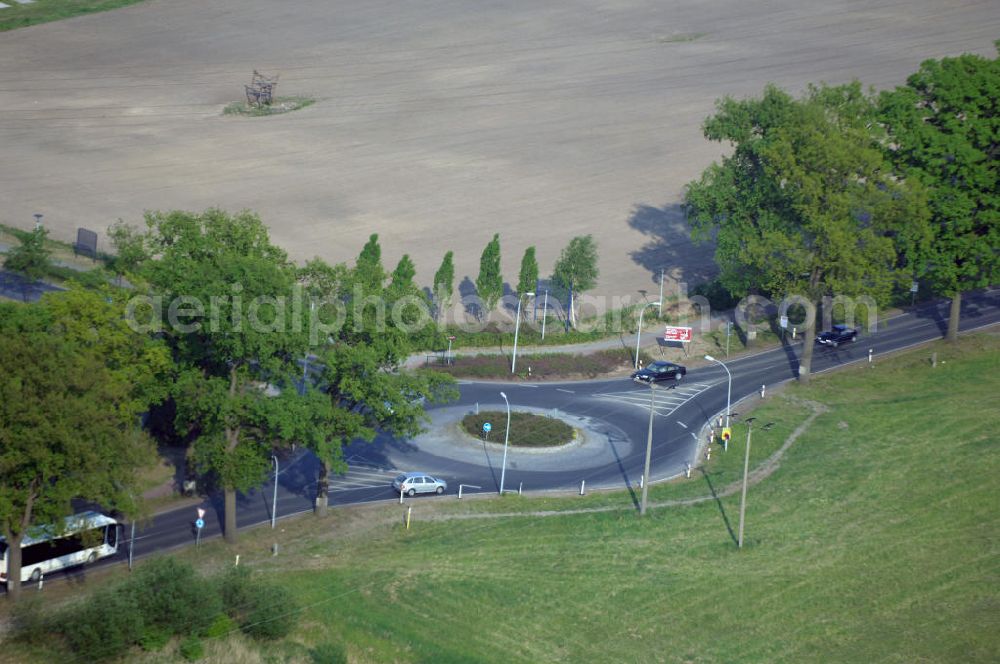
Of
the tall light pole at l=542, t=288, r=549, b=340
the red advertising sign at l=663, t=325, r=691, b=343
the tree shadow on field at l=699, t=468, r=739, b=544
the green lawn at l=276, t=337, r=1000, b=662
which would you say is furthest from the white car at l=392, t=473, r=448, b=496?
the tall light pole at l=542, t=288, r=549, b=340

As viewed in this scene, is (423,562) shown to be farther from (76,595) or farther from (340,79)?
(340,79)

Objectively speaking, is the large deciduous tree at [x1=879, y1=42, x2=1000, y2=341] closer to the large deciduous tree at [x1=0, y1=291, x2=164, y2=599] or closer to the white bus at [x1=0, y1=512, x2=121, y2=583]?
the large deciduous tree at [x1=0, y1=291, x2=164, y2=599]

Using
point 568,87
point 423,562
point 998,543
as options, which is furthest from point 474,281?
point 568,87

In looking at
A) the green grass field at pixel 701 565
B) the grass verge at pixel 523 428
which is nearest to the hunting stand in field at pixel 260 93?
the grass verge at pixel 523 428

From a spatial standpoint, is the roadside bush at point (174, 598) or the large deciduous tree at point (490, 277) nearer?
the roadside bush at point (174, 598)

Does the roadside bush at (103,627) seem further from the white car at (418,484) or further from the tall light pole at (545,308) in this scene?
the tall light pole at (545,308)
